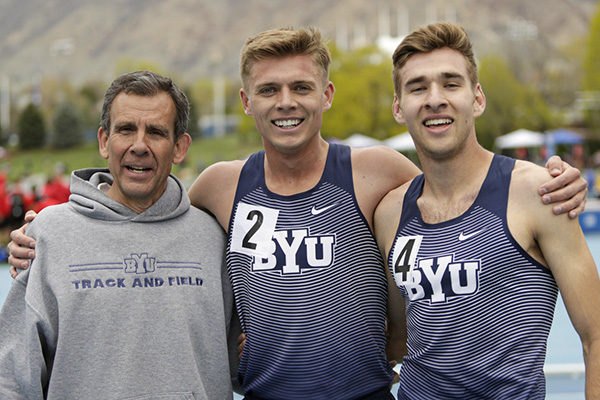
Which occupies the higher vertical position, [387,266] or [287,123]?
[287,123]

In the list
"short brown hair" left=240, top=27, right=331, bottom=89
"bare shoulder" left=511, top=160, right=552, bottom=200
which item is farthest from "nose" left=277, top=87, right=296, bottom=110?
"bare shoulder" left=511, top=160, right=552, bottom=200

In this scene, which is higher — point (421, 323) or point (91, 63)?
point (91, 63)

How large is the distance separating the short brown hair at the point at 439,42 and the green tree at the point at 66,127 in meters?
60.8

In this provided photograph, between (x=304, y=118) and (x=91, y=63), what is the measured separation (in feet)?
608

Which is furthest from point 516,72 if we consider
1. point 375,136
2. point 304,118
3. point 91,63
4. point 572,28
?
point 91,63

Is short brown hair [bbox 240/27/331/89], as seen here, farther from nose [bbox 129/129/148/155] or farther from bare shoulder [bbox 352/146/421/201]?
nose [bbox 129/129/148/155]

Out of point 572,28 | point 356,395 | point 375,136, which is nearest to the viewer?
point 356,395

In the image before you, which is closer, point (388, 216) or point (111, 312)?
point (111, 312)

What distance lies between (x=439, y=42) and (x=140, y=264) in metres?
1.64

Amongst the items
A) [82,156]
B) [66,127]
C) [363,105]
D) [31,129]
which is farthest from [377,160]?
[66,127]

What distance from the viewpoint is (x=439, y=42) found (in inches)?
112

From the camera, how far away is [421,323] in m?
2.77

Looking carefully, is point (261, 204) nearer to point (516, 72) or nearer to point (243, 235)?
point (243, 235)

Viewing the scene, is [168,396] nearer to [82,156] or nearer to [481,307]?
[481,307]
